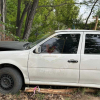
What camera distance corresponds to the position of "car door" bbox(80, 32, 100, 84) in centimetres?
315

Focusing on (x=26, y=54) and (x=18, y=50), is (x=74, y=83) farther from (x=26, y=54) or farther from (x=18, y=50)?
(x=18, y=50)

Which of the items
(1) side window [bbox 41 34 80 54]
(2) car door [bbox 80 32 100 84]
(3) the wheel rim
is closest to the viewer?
(2) car door [bbox 80 32 100 84]

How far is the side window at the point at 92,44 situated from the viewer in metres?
3.24

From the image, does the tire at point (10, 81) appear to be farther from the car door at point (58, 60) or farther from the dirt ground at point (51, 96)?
the car door at point (58, 60)

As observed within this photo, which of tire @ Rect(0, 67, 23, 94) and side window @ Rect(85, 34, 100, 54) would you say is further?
tire @ Rect(0, 67, 23, 94)

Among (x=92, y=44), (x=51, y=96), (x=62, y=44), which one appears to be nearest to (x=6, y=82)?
(x=51, y=96)

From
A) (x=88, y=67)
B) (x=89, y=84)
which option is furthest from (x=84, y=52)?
(x=89, y=84)

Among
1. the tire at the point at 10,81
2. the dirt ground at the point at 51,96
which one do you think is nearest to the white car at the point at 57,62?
the tire at the point at 10,81

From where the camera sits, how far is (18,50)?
3387mm

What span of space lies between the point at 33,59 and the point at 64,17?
39.8 feet

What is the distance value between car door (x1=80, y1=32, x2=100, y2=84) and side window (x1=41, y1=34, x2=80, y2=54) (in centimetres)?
24

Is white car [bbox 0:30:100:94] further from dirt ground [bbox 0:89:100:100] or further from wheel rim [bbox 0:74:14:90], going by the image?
dirt ground [bbox 0:89:100:100]

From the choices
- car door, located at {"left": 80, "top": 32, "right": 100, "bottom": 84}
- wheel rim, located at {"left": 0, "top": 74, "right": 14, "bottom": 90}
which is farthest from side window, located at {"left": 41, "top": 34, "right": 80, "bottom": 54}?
wheel rim, located at {"left": 0, "top": 74, "right": 14, "bottom": 90}

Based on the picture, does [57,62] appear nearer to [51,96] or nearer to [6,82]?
[51,96]
